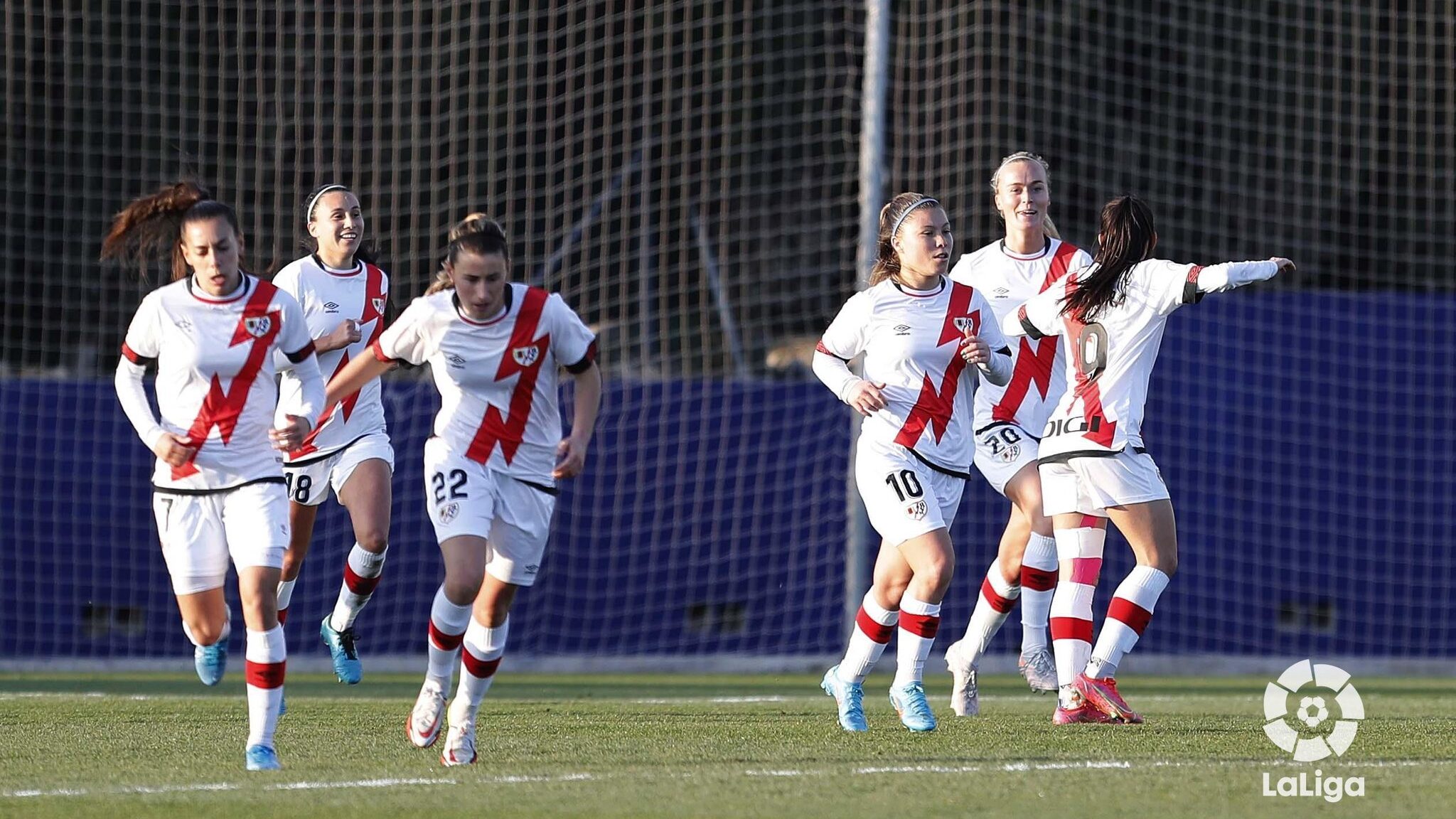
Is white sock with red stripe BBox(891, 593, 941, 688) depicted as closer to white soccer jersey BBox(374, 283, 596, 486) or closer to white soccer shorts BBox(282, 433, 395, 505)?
white soccer jersey BBox(374, 283, 596, 486)

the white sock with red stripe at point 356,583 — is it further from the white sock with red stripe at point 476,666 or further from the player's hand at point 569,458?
the player's hand at point 569,458

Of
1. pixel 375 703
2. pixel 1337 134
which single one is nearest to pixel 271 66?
pixel 375 703

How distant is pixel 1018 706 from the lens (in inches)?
352

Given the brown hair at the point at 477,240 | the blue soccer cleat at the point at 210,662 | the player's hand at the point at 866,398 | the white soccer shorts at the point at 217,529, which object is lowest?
the blue soccer cleat at the point at 210,662

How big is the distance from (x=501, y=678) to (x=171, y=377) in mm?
5814

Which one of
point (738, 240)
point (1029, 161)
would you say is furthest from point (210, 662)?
point (738, 240)

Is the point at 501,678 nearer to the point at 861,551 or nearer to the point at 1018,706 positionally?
the point at 861,551

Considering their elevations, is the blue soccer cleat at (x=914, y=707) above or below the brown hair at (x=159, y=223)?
below

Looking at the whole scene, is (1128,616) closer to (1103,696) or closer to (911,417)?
(1103,696)

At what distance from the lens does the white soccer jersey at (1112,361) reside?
23.3ft

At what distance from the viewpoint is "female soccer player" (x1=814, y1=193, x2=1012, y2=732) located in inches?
281

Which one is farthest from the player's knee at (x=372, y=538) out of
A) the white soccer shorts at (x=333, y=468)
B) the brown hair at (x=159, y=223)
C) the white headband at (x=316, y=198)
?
the brown hair at (x=159, y=223)

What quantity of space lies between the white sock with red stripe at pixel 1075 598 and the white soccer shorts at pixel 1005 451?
0.56 m

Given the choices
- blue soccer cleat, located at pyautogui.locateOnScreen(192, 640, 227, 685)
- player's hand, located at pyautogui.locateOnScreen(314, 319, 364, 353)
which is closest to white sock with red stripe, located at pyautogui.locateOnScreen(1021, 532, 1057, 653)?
player's hand, located at pyautogui.locateOnScreen(314, 319, 364, 353)
